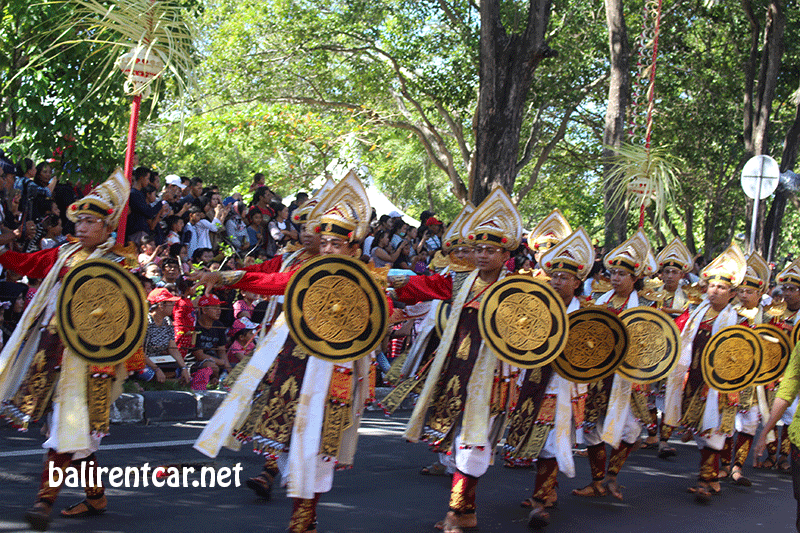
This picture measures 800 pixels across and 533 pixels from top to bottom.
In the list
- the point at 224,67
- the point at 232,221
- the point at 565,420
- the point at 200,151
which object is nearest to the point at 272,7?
the point at 224,67

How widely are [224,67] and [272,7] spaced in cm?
175

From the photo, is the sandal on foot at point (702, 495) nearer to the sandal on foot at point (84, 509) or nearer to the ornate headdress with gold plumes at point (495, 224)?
the ornate headdress with gold plumes at point (495, 224)

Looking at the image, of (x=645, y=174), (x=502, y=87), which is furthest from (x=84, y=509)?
(x=645, y=174)

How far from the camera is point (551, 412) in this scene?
552 centimetres

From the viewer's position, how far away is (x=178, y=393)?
8234 millimetres

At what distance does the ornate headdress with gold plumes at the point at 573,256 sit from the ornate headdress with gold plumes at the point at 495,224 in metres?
0.62

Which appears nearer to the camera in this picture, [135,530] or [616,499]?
[135,530]

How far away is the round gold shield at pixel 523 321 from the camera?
15.9ft

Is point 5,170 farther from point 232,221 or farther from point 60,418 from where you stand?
point 60,418

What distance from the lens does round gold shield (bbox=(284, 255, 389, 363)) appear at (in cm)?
438

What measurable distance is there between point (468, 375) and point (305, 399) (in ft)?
3.48

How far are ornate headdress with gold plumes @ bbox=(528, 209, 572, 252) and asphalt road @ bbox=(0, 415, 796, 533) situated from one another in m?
1.96

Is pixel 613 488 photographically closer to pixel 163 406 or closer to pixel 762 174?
pixel 163 406

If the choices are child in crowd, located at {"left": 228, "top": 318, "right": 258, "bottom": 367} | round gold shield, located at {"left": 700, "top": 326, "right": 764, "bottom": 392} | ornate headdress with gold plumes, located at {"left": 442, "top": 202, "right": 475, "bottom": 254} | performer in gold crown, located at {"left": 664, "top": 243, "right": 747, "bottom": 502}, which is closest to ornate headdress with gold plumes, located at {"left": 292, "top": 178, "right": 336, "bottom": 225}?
ornate headdress with gold plumes, located at {"left": 442, "top": 202, "right": 475, "bottom": 254}
